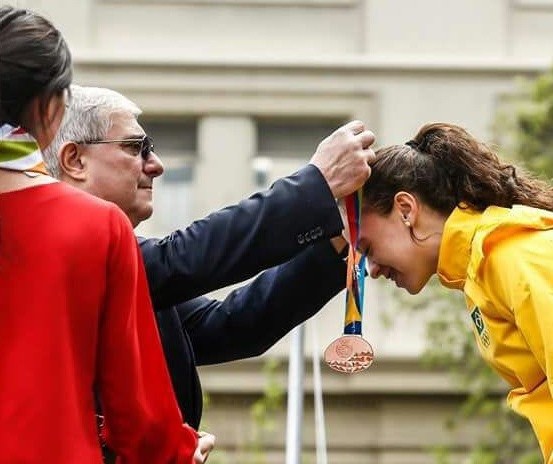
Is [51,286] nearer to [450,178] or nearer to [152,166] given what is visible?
[152,166]

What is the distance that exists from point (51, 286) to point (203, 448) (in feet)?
1.84

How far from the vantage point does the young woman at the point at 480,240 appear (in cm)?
408

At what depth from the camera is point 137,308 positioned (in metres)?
3.60

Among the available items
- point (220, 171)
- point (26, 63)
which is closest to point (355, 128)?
point (26, 63)

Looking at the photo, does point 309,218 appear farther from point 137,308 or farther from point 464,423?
point 464,423

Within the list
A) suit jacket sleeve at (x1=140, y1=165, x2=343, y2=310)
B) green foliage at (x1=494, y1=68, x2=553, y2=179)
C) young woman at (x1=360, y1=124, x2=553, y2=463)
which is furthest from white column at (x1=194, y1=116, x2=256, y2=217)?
suit jacket sleeve at (x1=140, y1=165, x2=343, y2=310)

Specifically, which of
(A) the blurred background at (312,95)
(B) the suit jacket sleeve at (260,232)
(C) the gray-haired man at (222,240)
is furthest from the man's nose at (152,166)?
(A) the blurred background at (312,95)

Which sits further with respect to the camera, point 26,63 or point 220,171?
point 220,171

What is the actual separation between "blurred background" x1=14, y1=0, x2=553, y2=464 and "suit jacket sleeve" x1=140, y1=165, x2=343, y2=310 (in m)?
11.8

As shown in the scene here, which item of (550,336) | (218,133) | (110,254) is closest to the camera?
(110,254)

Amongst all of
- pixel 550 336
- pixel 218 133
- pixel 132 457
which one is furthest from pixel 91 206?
pixel 218 133

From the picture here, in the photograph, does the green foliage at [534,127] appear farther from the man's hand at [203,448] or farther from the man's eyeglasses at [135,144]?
the man's hand at [203,448]

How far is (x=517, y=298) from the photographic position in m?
4.05

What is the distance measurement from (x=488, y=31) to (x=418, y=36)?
1.98 ft
